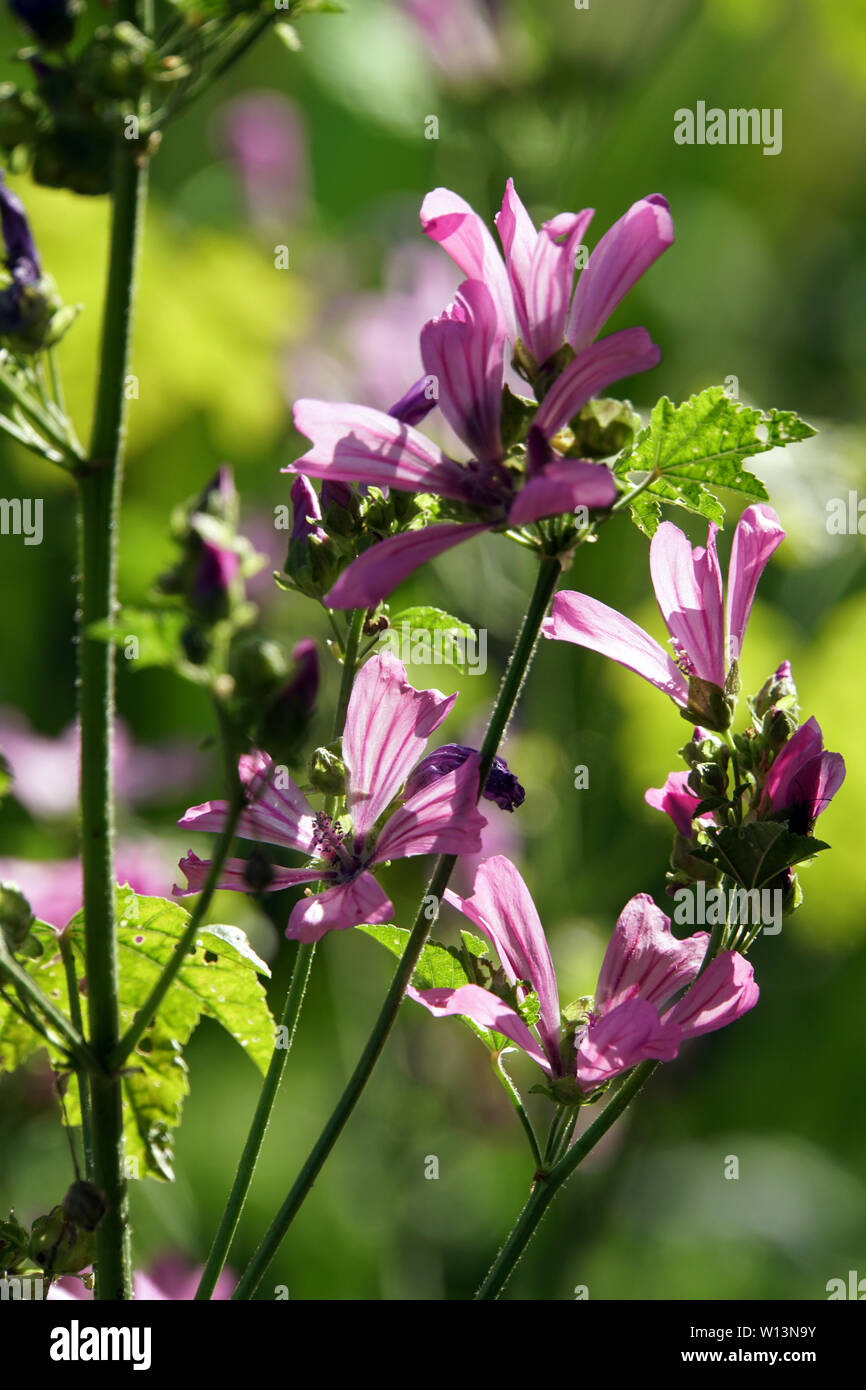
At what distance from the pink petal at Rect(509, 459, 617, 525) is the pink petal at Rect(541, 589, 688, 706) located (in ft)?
0.51

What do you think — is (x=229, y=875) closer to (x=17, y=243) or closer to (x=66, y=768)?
(x=17, y=243)

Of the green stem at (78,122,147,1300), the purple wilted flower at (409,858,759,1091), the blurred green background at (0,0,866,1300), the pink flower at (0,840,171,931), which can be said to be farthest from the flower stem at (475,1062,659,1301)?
the blurred green background at (0,0,866,1300)

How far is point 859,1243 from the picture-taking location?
286cm

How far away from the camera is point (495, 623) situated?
2.36 metres

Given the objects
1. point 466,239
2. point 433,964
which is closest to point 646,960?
point 433,964

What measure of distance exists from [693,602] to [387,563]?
26 centimetres

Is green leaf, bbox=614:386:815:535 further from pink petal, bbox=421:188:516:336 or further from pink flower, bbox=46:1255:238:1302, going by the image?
pink flower, bbox=46:1255:238:1302

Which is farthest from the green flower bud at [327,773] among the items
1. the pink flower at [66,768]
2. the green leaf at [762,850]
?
the pink flower at [66,768]

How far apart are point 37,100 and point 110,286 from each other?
4.2 inches

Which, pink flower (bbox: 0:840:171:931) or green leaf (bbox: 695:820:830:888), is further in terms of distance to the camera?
pink flower (bbox: 0:840:171:931)

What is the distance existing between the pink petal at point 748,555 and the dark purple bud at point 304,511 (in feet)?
0.83

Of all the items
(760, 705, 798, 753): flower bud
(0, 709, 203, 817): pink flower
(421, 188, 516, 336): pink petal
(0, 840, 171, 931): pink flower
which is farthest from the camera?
(0, 709, 203, 817): pink flower

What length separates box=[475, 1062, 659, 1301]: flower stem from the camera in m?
0.82

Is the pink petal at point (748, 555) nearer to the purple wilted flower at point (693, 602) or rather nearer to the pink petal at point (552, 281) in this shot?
the purple wilted flower at point (693, 602)
